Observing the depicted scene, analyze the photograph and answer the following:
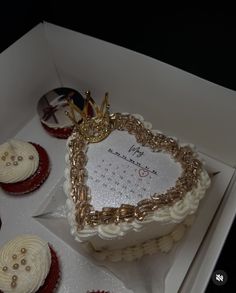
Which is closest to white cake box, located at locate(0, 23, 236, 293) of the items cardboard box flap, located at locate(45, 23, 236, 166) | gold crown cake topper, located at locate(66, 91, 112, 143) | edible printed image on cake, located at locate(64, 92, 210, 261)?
cardboard box flap, located at locate(45, 23, 236, 166)

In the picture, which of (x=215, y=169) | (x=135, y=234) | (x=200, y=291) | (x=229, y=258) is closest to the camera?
(x=200, y=291)

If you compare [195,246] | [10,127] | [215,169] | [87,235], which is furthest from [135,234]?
[10,127]

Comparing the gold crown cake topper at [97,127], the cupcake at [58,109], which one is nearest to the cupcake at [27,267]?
the gold crown cake topper at [97,127]

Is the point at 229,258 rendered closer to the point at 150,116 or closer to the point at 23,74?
the point at 150,116

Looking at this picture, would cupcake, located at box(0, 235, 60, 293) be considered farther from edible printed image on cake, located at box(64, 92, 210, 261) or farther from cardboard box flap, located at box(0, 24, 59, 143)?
cardboard box flap, located at box(0, 24, 59, 143)

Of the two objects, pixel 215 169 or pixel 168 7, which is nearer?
pixel 168 7

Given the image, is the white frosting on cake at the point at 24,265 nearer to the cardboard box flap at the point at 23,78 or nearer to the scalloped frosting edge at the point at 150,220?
the scalloped frosting edge at the point at 150,220

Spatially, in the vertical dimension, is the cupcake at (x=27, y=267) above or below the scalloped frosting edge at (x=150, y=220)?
below

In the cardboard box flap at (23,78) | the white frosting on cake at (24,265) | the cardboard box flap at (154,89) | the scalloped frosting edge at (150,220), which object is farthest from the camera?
the cardboard box flap at (23,78)
